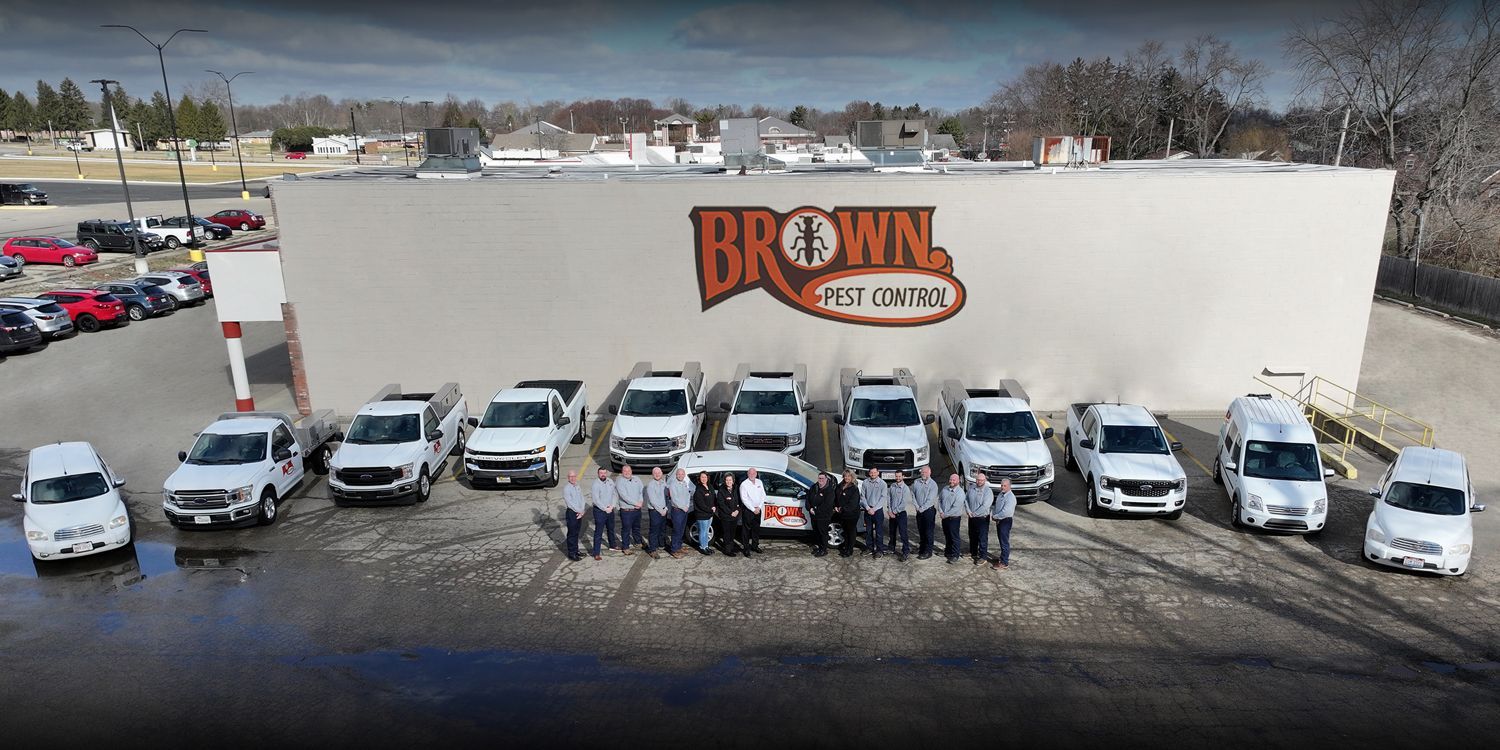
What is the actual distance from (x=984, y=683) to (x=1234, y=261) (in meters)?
14.4

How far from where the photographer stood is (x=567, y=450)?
771 inches

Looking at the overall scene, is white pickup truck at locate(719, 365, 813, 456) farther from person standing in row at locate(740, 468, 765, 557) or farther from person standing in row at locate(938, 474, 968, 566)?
person standing in row at locate(938, 474, 968, 566)

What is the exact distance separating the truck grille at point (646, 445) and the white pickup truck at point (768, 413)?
119 cm

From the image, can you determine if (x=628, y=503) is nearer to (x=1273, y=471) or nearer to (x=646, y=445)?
(x=646, y=445)

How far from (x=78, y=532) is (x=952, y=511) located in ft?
45.9

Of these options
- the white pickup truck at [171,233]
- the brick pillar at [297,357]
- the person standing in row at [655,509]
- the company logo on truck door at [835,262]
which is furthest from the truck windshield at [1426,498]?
the white pickup truck at [171,233]

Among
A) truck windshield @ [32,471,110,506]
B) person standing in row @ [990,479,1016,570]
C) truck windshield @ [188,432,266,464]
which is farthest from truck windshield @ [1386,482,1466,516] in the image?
truck windshield @ [32,471,110,506]

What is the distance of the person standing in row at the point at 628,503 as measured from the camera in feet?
45.3

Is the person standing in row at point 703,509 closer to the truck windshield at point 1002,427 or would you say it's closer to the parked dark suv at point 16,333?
the truck windshield at point 1002,427

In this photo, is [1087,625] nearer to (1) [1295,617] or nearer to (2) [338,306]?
(1) [1295,617]

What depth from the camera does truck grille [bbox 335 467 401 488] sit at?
1584 cm

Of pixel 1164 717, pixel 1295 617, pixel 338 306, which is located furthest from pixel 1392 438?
pixel 338 306

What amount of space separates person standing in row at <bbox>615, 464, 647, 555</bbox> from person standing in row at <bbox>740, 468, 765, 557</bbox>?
1.66 m

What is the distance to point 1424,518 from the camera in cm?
1327
